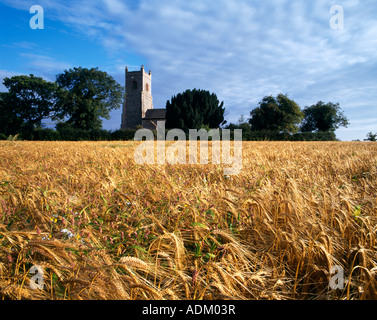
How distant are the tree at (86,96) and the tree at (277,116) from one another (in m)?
29.3

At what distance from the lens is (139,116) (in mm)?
67312

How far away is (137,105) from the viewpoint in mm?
67938

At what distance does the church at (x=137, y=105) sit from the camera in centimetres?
6712

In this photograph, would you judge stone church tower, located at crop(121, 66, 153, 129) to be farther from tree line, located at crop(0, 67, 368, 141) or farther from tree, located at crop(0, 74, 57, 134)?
tree, located at crop(0, 74, 57, 134)

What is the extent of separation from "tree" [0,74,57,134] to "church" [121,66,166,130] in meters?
24.3

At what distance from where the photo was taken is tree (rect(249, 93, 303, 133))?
51.8 m

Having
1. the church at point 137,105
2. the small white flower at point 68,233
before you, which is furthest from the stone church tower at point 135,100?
the small white flower at point 68,233

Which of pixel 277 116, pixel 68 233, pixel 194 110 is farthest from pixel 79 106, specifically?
pixel 68 233

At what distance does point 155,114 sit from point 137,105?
588cm

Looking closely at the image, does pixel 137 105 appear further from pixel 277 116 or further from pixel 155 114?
pixel 277 116

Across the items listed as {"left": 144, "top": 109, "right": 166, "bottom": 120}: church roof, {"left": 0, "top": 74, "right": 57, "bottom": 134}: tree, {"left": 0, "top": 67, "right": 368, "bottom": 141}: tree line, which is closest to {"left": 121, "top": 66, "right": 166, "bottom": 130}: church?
{"left": 144, "top": 109, "right": 166, "bottom": 120}: church roof

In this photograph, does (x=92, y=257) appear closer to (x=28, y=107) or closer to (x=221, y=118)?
(x=221, y=118)
